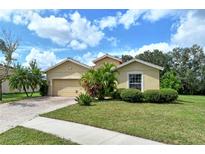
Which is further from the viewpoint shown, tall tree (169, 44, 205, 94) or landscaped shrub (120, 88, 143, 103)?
tall tree (169, 44, 205, 94)

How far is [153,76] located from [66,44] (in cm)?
1104

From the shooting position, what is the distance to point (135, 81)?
22312 mm

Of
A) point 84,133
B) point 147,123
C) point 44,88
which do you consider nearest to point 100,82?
point 44,88

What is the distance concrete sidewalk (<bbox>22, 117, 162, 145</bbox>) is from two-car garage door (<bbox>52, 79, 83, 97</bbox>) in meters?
13.0

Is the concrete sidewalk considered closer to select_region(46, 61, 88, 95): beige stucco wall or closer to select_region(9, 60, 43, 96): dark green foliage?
select_region(9, 60, 43, 96): dark green foliage

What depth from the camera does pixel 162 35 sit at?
108 ft

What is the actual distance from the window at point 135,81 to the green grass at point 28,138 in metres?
13.1

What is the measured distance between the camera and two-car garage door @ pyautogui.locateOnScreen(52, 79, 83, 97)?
24938 mm

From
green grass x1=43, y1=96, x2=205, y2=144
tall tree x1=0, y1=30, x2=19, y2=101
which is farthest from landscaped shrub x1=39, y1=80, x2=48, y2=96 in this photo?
green grass x1=43, y1=96, x2=205, y2=144

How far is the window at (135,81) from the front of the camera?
872 inches

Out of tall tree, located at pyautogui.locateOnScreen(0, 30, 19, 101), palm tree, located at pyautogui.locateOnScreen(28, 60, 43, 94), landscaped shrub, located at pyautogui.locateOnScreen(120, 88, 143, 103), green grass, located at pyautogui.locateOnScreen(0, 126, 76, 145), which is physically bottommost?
green grass, located at pyautogui.locateOnScreen(0, 126, 76, 145)

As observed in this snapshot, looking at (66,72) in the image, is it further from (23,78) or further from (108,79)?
(108,79)

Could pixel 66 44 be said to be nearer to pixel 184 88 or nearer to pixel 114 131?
pixel 114 131
